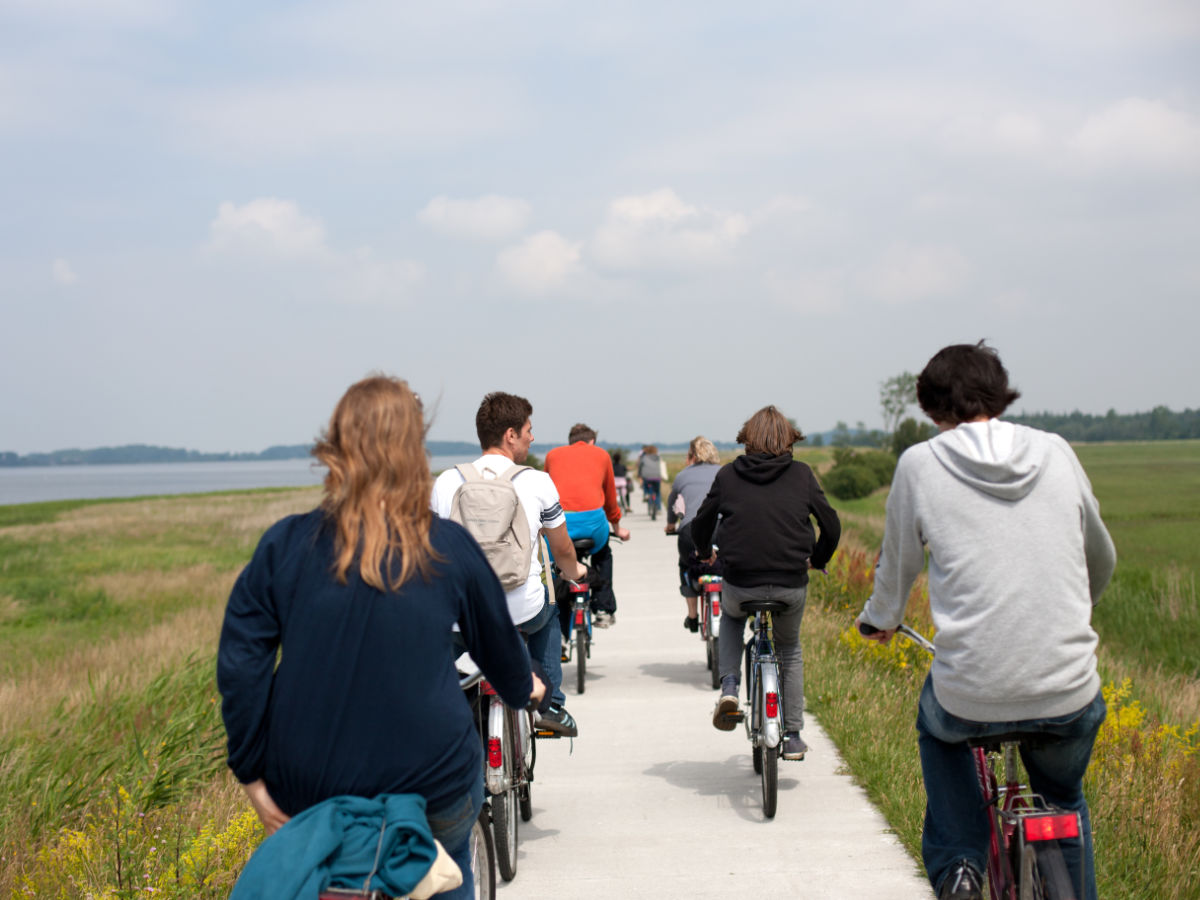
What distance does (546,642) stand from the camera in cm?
570

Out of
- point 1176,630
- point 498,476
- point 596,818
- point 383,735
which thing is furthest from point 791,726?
point 1176,630

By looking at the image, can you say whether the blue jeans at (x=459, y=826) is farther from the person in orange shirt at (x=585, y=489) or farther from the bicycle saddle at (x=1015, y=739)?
the person in orange shirt at (x=585, y=489)

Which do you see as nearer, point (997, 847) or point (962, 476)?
point (962, 476)

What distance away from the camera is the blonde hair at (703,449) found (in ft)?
32.1

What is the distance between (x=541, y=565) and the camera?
530cm

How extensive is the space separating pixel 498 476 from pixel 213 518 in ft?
156

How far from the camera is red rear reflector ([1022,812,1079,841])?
286cm

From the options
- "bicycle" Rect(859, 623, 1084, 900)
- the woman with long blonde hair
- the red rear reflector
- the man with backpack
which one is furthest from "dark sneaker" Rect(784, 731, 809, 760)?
the woman with long blonde hair

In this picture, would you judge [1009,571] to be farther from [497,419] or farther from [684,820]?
[684,820]

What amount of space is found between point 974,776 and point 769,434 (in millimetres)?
2792

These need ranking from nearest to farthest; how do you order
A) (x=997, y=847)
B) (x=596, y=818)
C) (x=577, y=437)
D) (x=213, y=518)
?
(x=997, y=847) → (x=596, y=818) → (x=577, y=437) → (x=213, y=518)

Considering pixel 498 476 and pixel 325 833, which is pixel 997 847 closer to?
pixel 325 833

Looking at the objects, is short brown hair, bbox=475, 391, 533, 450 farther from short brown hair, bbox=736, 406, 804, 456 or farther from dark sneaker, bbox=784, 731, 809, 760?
dark sneaker, bbox=784, 731, 809, 760

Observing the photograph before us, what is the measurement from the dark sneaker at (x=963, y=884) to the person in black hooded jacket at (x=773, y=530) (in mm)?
2454
